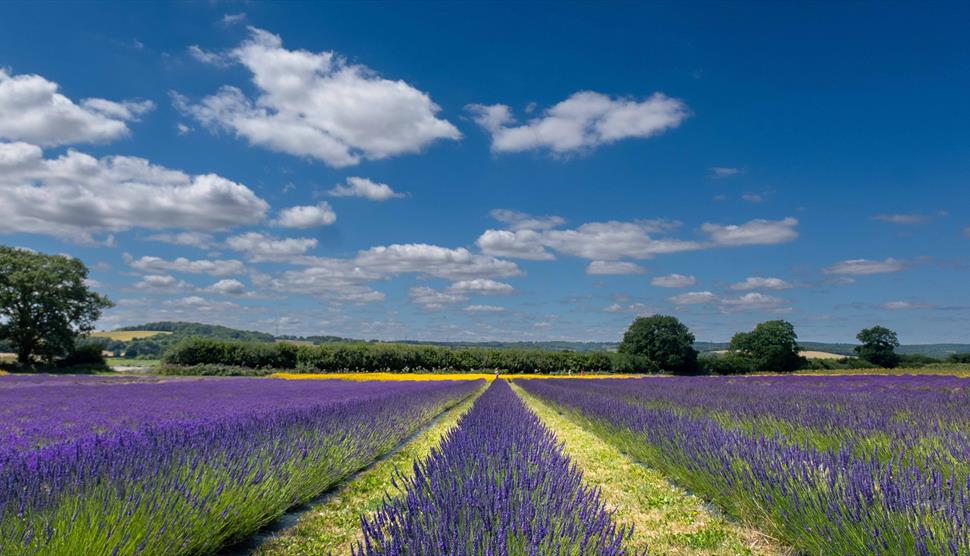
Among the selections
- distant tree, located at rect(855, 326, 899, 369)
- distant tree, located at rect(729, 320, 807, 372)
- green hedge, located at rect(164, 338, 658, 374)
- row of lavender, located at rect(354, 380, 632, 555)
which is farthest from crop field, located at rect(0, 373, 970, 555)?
distant tree, located at rect(855, 326, 899, 369)

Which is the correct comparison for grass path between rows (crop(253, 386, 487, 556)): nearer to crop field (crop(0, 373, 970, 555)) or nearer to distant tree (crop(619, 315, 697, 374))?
crop field (crop(0, 373, 970, 555))

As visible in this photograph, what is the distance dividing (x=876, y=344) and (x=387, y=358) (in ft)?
208

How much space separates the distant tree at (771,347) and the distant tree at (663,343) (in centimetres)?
743

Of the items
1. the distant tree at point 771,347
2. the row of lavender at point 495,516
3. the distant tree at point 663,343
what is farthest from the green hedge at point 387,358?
the row of lavender at point 495,516

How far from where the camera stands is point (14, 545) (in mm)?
2100

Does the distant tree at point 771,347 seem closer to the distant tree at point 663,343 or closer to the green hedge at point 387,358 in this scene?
the distant tree at point 663,343

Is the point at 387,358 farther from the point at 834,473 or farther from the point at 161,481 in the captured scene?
the point at 834,473

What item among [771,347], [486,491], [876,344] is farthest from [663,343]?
[486,491]

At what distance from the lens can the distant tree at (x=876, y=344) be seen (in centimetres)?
6272

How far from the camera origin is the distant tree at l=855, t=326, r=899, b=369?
62.7 meters

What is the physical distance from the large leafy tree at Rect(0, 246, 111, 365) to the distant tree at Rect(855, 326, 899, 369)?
276 ft

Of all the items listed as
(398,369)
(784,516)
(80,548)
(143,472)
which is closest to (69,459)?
(143,472)

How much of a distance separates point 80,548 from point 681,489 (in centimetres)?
502

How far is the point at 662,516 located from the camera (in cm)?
429
